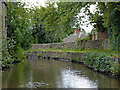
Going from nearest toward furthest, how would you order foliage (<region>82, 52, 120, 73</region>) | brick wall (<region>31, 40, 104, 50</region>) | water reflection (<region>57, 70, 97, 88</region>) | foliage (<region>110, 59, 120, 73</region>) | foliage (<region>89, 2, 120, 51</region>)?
water reflection (<region>57, 70, 97, 88</region>) → foliage (<region>110, 59, 120, 73</region>) → foliage (<region>82, 52, 120, 73</region>) → foliage (<region>89, 2, 120, 51</region>) → brick wall (<region>31, 40, 104, 50</region>)

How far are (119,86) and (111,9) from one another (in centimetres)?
380

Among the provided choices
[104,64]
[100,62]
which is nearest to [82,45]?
[100,62]

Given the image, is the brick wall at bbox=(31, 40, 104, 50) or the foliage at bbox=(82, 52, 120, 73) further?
the brick wall at bbox=(31, 40, 104, 50)

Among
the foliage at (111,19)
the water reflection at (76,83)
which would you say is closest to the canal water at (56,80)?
the water reflection at (76,83)

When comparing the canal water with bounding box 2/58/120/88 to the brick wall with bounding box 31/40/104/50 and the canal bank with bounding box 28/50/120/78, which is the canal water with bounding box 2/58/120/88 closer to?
the canal bank with bounding box 28/50/120/78

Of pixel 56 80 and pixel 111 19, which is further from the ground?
pixel 111 19

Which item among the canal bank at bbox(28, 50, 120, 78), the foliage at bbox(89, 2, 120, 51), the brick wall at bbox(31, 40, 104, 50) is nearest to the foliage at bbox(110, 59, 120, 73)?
the canal bank at bbox(28, 50, 120, 78)

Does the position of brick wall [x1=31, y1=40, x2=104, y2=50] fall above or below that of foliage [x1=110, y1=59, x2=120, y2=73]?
above

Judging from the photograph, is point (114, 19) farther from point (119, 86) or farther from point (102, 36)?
point (102, 36)

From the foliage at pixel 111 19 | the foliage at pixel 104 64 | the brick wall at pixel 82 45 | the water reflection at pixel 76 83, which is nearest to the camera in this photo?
the water reflection at pixel 76 83

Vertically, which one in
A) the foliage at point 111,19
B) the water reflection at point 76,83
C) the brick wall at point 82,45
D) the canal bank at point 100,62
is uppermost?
the foliage at point 111,19

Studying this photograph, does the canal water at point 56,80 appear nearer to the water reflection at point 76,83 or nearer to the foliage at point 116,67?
the water reflection at point 76,83

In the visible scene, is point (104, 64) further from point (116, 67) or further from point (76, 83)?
point (76, 83)

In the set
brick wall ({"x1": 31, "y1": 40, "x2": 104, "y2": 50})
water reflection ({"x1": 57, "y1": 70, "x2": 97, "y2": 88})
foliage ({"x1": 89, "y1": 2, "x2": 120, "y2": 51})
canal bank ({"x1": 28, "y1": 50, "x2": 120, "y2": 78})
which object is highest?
foliage ({"x1": 89, "y1": 2, "x2": 120, "y2": 51})
